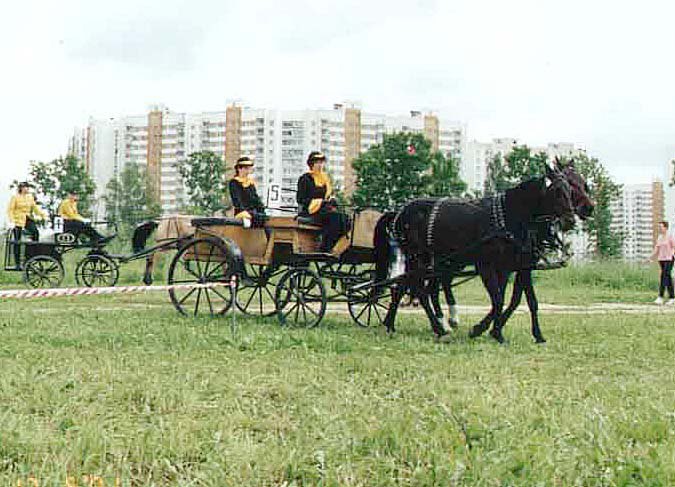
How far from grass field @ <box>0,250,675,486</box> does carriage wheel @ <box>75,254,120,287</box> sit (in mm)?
7877

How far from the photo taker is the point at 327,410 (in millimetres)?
5219

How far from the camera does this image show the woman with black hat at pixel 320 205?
434 inches

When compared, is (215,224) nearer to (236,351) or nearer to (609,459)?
(236,351)

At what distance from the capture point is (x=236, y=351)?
802cm

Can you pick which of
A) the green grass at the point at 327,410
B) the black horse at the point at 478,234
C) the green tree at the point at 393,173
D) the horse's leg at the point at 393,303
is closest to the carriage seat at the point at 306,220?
the black horse at the point at 478,234

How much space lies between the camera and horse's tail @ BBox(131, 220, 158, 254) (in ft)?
50.5

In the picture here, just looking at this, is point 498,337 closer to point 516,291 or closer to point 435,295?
point 516,291

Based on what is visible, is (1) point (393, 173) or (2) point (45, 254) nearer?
(2) point (45, 254)

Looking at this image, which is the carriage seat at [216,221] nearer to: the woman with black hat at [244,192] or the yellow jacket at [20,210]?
the woman with black hat at [244,192]

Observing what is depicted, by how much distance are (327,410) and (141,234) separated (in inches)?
431

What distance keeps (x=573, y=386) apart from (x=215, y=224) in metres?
6.16

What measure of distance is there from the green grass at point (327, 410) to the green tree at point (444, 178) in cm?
3048

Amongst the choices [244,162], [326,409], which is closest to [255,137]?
[244,162]

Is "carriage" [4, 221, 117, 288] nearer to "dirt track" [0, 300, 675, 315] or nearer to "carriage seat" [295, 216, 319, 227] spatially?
"dirt track" [0, 300, 675, 315]
